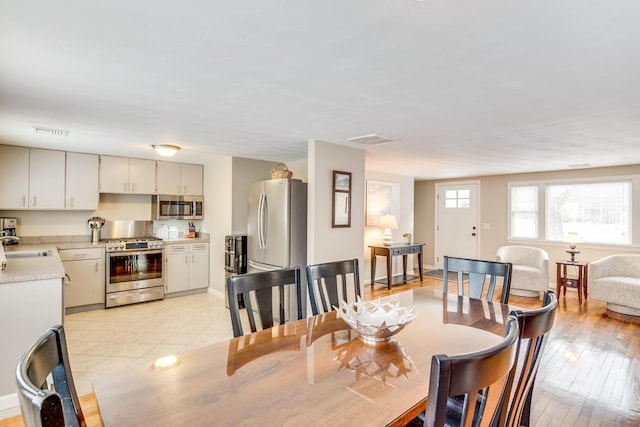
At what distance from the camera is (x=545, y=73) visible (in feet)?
6.63

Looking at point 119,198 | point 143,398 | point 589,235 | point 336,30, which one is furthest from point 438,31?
point 589,235

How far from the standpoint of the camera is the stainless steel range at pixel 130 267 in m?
4.78

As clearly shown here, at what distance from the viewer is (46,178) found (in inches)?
180

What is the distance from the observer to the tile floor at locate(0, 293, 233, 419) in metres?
3.08

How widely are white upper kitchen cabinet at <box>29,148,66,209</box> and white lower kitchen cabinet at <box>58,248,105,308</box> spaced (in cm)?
71

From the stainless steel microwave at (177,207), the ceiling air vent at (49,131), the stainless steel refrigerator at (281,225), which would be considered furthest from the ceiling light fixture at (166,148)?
the stainless steel microwave at (177,207)

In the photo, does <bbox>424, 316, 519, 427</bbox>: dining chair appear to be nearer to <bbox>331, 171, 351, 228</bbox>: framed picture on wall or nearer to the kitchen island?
the kitchen island

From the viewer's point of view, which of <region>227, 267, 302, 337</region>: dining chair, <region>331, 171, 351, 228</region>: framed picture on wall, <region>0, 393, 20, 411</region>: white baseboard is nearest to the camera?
<region>227, 267, 302, 337</region>: dining chair

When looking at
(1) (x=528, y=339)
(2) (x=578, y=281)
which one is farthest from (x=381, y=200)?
(1) (x=528, y=339)

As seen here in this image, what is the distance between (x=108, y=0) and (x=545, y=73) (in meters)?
2.25

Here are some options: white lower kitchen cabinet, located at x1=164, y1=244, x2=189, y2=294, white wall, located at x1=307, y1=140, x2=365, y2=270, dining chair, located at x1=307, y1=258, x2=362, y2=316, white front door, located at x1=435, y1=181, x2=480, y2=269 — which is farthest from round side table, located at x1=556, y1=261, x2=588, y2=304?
white lower kitchen cabinet, located at x1=164, y1=244, x2=189, y2=294

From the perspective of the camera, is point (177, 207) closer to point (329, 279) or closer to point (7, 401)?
point (7, 401)

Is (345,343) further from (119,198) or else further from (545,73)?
(119,198)

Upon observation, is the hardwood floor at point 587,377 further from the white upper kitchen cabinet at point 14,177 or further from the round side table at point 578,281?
the white upper kitchen cabinet at point 14,177
